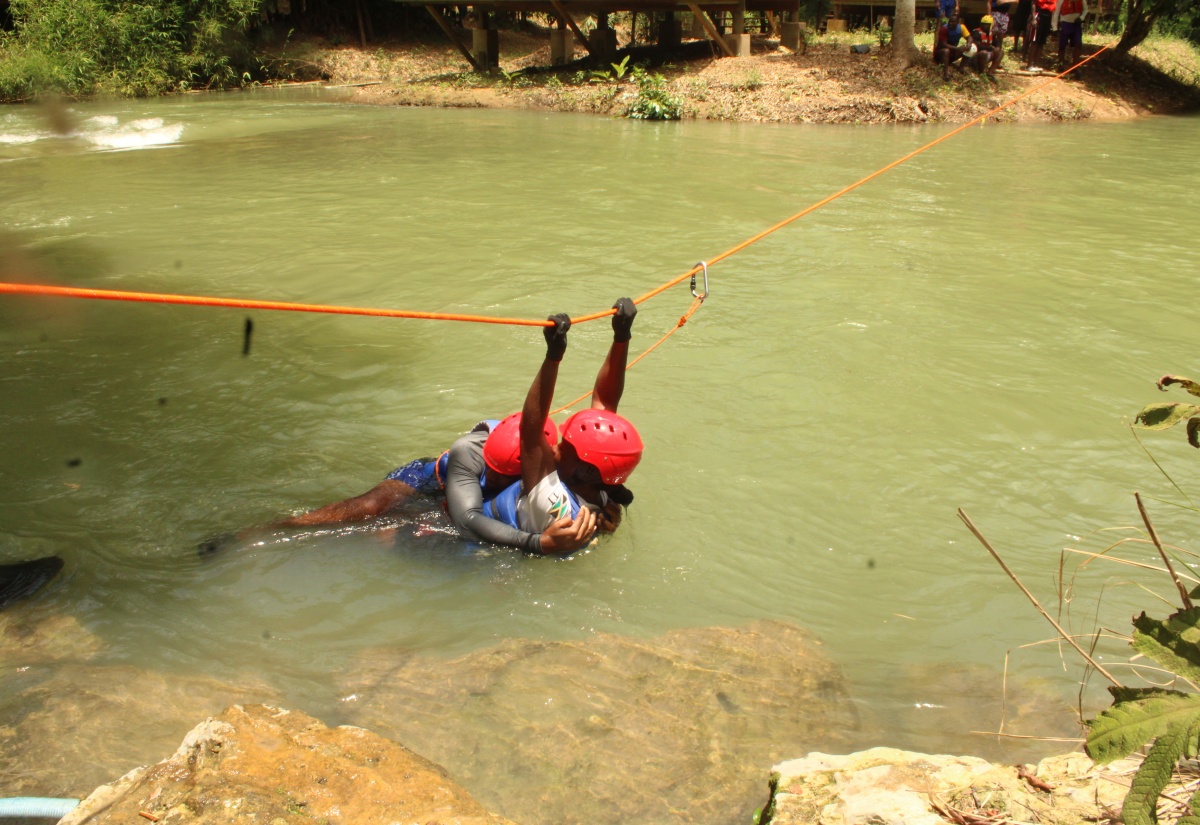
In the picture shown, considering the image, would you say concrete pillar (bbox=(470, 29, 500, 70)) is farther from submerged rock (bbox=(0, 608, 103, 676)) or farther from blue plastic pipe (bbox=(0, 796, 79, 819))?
blue plastic pipe (bbox=(0, 796, 79, 819))

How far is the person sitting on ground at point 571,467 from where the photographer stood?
15.1ft

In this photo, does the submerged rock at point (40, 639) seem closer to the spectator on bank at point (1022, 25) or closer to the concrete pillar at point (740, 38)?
the concrete pillar at point (740, 38)

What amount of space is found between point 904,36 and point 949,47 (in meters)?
1.07

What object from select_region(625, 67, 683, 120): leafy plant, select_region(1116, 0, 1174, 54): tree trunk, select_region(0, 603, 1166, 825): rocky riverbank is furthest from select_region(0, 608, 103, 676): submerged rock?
select_region(1116, 0, 1174, 54): tree trunk

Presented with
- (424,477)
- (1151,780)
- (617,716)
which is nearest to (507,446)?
(424,477)

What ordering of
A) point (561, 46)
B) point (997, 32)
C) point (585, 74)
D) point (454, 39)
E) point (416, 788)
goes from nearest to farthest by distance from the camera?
point (416, 788) < point (997, 32) < point (585, 74) < point (454, 39) < point (561, 46)

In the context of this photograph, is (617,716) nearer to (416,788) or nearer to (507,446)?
(416,788)

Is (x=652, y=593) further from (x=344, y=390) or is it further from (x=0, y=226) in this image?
(x=0, y=226)

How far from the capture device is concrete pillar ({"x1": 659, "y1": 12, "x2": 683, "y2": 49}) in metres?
25.6

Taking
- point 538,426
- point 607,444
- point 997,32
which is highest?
point 997,32

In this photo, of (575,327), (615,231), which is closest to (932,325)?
(575,327)

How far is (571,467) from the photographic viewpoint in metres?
4.74

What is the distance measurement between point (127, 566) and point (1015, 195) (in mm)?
11527

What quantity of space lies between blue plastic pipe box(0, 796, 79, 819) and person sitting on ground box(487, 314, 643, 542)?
2.38 meters
